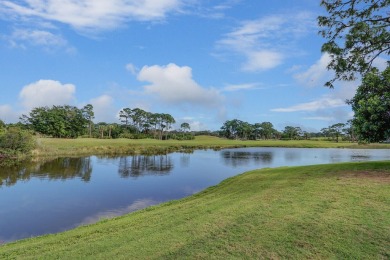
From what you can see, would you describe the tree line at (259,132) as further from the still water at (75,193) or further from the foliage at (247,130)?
the still water at (75,193)

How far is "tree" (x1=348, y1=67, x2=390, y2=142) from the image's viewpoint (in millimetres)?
16844

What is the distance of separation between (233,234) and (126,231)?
3.61m

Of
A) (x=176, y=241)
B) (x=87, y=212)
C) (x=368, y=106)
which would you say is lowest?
(x=87, y=212)

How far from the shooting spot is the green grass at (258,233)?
22.1 ft

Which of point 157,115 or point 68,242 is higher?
point 157,115

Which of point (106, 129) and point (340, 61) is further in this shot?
point (106, 129)

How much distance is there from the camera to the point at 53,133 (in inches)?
3996

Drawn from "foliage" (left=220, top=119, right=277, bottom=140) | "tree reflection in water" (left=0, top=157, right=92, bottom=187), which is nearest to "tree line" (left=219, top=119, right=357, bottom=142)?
"foliage" (left=220, top=119, right=277, bottom=140)

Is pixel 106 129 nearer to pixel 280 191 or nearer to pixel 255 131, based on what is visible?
pixel 255 131

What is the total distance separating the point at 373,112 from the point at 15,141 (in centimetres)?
4768

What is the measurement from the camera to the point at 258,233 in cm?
769

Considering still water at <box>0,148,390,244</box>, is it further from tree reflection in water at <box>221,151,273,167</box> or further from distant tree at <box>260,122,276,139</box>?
distant tree at <box>260,122,276,139</box>

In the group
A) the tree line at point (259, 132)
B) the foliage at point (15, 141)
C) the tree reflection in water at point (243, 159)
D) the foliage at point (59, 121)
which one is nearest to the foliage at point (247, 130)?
the tree line at point (259, 132)

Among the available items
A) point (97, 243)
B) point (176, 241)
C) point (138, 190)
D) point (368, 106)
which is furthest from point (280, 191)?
point (138, 190)
